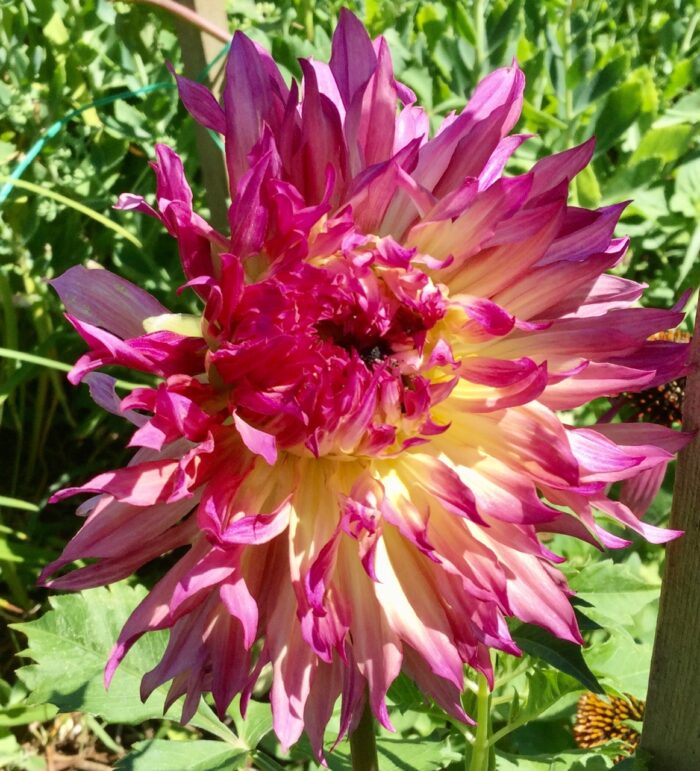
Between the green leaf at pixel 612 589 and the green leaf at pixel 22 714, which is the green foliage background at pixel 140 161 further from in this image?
the green leaf at pixel 612 589

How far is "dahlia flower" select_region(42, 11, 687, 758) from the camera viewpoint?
0.77m

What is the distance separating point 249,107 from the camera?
833 mm

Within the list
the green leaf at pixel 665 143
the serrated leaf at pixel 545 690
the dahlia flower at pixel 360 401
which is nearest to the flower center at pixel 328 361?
the dahlia flower at pixel 360 401

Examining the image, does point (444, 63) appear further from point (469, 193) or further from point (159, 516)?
point (159, 516)

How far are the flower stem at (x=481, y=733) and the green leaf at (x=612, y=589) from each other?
25 cm

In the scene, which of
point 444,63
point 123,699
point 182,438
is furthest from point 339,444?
point 444,63

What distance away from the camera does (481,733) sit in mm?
1017

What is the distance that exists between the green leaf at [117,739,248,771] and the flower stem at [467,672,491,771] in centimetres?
30

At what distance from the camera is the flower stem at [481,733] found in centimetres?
98

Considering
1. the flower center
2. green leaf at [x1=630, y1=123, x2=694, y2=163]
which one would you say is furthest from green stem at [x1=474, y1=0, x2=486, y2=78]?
the flower center

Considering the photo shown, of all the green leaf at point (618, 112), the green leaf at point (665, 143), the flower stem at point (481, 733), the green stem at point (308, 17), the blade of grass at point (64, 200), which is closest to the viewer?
the flower stem at point (481, 733)

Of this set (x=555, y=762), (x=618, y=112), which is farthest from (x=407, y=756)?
(x=618, y=112)

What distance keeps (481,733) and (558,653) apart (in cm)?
19

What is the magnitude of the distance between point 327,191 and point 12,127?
1724 mm
